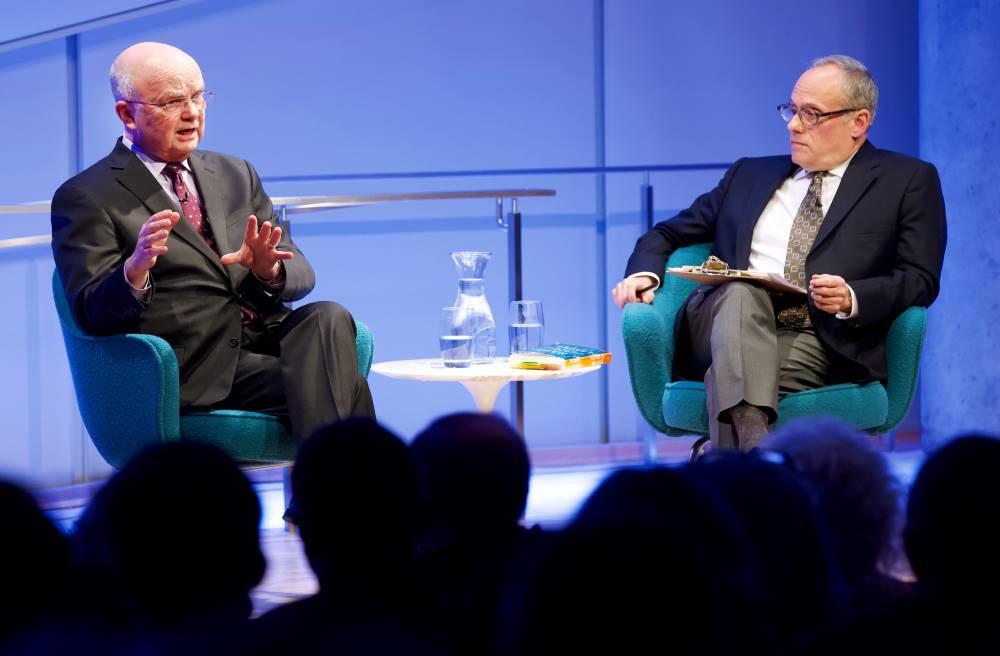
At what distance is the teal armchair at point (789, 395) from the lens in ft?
10.3

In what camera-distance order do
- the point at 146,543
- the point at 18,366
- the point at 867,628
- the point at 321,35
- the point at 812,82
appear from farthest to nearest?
the point at 321,35 → the point at 18,366 → the point at 812,82 → the point at 146,543 → the point at 867,628

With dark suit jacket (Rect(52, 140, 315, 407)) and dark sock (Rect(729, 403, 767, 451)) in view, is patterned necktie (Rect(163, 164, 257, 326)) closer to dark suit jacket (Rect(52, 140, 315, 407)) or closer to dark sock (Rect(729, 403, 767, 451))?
dark suit jacket (Rect(52, 140, 315, 407))

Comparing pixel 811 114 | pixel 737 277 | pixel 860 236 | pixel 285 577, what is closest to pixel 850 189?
pixel 860 236

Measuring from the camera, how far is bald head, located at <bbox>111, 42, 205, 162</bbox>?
3.02 metres

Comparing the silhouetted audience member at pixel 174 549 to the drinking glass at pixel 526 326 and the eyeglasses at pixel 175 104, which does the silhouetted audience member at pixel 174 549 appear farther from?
the drinking glass at pixel 526 326

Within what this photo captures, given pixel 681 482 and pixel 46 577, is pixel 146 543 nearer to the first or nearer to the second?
pixel 46 577

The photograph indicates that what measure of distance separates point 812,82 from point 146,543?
9.48ft

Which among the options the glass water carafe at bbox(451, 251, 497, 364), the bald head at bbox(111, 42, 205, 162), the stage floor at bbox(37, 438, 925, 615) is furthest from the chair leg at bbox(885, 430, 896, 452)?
the bald head at bbox(111, 42, 205, 162)

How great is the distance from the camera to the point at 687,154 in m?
4.98

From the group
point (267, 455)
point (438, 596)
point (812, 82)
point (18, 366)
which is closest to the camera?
Answer: point (438, 596)

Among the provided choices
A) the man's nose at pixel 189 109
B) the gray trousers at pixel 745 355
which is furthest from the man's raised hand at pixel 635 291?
the man's nose at pixel 189 109

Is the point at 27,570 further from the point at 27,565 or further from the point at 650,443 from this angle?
the point at 650,443

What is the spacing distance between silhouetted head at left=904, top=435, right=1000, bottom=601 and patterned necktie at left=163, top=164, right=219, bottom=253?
232cm

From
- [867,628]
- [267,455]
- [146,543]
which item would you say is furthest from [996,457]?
[267,455]
